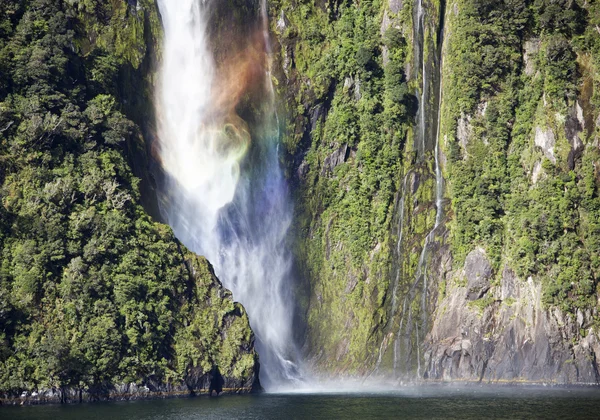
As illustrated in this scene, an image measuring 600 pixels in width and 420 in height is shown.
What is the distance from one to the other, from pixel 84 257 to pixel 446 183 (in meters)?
35.9

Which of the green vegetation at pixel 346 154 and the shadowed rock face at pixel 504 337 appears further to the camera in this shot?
the green vegetation at pixel 346 154

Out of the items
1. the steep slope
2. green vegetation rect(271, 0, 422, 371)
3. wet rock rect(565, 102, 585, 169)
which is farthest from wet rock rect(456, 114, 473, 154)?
wet rock rect(565, 102, 585, 169)

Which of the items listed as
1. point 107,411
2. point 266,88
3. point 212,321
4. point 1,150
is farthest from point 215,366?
point 266,88

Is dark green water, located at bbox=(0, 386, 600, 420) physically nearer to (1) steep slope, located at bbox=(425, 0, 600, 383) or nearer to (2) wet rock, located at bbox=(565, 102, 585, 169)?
(1) steep slope, located at bbox=(425, 0, 600, 383)

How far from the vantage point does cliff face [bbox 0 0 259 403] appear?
79812mm

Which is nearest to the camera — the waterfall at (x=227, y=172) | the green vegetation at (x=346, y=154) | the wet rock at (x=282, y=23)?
the green vegetation at (x=346, y=154)

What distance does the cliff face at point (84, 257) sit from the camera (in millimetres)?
79812

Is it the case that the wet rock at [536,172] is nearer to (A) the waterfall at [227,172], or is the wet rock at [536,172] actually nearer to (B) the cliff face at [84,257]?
(A) the waterfall at [227,172]

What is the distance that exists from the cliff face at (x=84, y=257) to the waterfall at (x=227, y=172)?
7.15 m

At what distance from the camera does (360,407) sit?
76438mm

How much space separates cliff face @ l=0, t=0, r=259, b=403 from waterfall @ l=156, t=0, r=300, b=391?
715cm

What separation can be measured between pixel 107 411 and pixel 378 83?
47534mm

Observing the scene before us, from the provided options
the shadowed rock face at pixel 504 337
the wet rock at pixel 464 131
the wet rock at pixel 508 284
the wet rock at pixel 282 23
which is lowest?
the shadowed rock face at pixel 504 337

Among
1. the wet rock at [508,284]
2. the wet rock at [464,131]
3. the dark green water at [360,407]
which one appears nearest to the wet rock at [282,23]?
the wet rock at [464,131]
